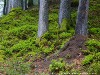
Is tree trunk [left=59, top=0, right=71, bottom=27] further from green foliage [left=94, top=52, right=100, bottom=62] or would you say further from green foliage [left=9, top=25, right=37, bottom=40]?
green foliage [left=94, top=52, right=100, bottom=62]

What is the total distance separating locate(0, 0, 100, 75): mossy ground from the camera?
516 inches

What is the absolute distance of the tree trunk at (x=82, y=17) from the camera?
44.4 ft

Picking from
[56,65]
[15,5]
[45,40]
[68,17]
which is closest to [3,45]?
[45,40]

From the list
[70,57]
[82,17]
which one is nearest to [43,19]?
[82,17]

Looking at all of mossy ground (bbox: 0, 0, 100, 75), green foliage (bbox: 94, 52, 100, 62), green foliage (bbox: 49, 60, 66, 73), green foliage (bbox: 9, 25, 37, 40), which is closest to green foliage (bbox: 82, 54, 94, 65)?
mossy ground (bbox: 0, 0, 100, 75)

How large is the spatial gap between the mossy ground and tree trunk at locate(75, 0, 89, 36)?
64 centimetres

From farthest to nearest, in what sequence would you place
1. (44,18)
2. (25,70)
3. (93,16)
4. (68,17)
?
(93,16) → (68,17) → (44,18) → (25,70)

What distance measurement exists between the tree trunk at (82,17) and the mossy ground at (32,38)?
640mm

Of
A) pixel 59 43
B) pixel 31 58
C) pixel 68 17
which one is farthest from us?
pixel 68 17

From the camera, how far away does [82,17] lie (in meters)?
13.7

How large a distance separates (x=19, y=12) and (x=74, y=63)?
1069cm

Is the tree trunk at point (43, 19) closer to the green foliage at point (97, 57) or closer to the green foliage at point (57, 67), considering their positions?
the green foliage at point (57, 67)

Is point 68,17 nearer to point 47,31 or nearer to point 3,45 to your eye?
point 47,31

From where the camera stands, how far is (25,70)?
411 inches
